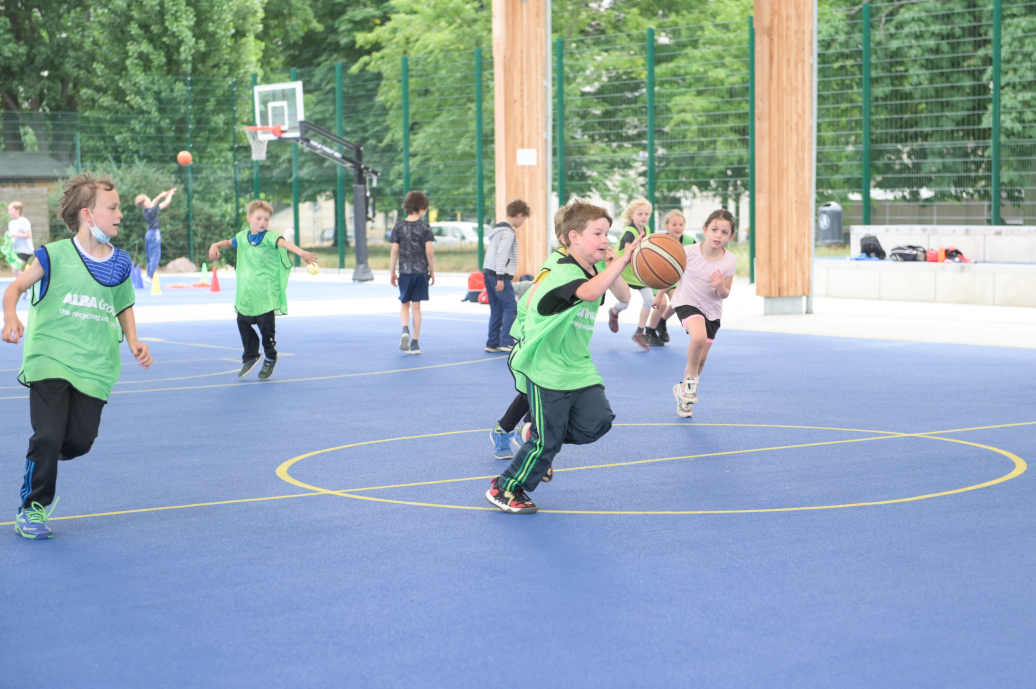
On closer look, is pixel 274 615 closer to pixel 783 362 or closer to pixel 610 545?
pixel 610 545

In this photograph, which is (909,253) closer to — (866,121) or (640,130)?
(866,121)

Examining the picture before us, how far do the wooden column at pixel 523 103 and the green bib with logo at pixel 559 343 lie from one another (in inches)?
595

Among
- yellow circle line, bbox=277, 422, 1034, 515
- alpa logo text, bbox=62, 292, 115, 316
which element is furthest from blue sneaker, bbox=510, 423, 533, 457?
alpa logo text, bbox=62, 292, 115, 316

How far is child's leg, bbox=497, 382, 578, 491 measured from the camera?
5883 mm

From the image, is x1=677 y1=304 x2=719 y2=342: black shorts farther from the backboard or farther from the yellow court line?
the backboard

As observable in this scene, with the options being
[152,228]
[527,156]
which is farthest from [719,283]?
[152,228]

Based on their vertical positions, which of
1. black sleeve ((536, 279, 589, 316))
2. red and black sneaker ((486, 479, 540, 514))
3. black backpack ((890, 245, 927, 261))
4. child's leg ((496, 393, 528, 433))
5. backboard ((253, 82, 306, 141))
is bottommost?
red and black sneaker ((486, 479, 540, 514))

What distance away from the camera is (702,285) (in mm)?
9297

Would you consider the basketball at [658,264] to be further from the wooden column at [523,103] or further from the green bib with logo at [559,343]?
the wooden column at [523,103]

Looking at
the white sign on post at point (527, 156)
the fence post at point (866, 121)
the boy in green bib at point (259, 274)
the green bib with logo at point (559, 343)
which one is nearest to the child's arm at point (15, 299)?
the green bib with logo at point (559, 343)

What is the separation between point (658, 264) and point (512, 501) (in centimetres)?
146

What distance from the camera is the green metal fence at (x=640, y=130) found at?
69.1 ft

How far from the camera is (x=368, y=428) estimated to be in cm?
856

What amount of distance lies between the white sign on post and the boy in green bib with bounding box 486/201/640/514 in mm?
15296
